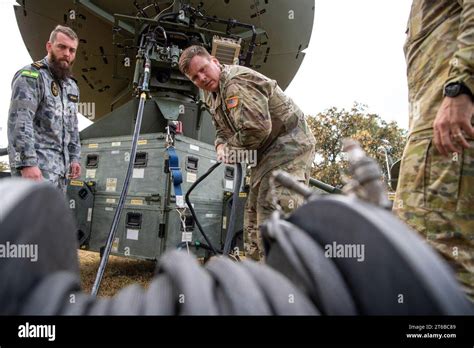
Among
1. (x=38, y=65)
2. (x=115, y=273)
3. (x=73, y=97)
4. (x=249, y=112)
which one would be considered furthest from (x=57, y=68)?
(x=115, y=273)

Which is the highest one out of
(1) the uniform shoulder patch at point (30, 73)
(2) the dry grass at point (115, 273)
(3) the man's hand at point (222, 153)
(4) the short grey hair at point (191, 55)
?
(4) the short grey hair at point (191, 55)

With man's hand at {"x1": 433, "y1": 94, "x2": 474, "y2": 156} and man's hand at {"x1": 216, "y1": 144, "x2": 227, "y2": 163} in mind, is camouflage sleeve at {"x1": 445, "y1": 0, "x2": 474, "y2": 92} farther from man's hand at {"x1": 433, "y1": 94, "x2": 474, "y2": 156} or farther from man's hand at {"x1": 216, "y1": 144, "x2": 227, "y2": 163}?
man's hand at {"x1": 216, "y1": 144, "x2": 227, "y2": 163}

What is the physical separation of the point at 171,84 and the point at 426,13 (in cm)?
370

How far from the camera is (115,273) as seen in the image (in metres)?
3.94

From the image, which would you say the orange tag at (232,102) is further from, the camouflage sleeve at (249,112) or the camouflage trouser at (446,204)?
the camouflage trouser at (446,204)

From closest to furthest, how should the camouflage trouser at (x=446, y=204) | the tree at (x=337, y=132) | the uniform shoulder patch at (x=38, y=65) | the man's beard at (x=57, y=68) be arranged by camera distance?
1. the camouflage trouser at (x=446, y=204)
2. the uniform shoulder patch at (x=38, y=65)
3. the man's beard at (x=57, y=68)
4. the tree at (x=337, y=132)

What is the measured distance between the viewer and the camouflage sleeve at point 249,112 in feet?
7.64

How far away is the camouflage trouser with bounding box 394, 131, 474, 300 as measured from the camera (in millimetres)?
1193

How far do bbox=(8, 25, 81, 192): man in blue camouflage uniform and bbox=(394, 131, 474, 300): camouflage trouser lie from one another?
7.04 feet

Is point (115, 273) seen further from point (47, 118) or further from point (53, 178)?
point (47, 118)

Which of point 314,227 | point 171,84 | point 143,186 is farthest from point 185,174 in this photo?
point 314,227

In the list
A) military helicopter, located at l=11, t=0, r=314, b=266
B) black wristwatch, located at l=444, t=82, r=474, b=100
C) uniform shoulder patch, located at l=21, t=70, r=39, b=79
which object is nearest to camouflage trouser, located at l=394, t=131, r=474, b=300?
black wristwatch, located at l=444, t=82, r=474, b=100

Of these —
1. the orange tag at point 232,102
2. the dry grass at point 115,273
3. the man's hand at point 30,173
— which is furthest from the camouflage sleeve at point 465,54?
the dry grass at point 115,273

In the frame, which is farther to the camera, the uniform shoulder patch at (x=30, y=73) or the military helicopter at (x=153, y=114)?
the military helicopter at (x=153, y=114)
